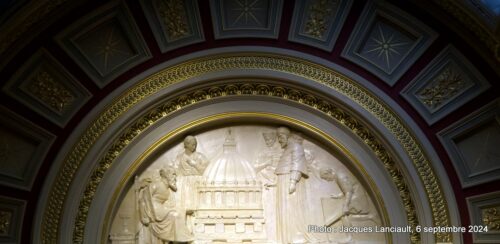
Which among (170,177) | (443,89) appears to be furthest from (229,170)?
(443,89)

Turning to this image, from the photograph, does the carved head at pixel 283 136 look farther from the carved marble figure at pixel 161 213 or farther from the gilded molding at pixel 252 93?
the carved marble figure at pixel 161 213

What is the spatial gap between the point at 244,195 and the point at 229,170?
0.37 metres

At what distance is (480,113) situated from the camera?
5.75m

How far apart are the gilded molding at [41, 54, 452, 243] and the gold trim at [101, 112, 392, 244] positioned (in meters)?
0.24

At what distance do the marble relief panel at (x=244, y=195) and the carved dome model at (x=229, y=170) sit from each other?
0.01 m

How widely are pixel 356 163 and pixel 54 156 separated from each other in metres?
3.64

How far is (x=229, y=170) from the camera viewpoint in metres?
6.39

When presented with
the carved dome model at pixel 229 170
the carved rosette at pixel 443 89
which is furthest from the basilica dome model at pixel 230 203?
the carved rosette at pixel 443 89

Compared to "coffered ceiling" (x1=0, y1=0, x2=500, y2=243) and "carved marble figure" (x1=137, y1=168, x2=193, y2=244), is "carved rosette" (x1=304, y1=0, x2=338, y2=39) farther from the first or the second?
"carved marble figure" (x1=137, y1=168, x2=193, y2=244)

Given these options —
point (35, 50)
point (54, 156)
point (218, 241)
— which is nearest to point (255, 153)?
point (218, 241)

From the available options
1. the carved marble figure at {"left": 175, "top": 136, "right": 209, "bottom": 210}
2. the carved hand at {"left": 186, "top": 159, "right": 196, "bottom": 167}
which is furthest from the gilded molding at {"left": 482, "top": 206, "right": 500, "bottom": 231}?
the carved hand at {"left": 186, "top": 159, "right": 196, "bottom": 167}

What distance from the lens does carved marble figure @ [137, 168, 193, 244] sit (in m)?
6.07

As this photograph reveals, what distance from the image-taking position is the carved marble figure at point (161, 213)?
6074mm

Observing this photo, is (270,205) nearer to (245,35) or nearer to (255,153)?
(255,153)
